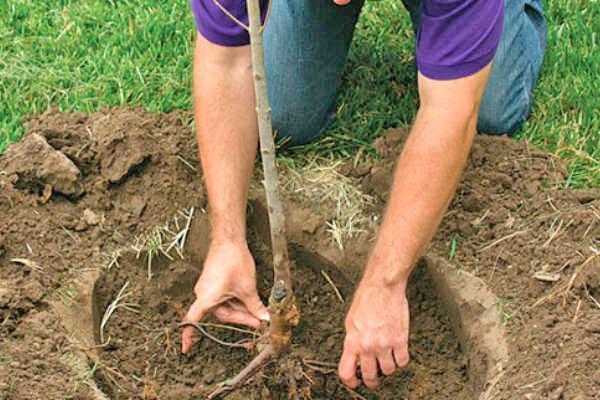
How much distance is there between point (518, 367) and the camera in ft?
7.50

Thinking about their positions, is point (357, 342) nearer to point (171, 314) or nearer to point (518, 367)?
point (518, 367)

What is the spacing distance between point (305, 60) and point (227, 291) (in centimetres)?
115

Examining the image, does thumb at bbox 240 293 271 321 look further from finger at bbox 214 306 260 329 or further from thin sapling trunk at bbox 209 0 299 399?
thin sapling trunk at bbox 209 0 299 399

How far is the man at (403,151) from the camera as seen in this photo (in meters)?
2.27

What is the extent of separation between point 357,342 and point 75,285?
91cm

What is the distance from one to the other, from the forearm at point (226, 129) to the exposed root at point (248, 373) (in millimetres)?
379

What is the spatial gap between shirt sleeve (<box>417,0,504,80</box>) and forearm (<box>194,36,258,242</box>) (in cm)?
62

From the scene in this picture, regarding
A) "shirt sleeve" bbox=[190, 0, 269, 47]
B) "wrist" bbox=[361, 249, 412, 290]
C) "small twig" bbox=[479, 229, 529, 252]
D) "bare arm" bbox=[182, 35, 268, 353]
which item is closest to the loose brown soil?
"small twig" bbox=[479, 229, 529, 252]

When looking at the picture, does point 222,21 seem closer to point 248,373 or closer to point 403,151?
point 403,151

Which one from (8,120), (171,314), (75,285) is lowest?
(171,314)

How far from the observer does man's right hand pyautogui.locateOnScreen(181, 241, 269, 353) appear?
2.42 m

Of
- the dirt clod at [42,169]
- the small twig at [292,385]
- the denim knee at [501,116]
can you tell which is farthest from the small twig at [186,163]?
the denim knee at [501,116]

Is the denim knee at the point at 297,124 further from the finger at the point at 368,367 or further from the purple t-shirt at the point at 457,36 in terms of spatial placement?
the finger at the point at 368,367

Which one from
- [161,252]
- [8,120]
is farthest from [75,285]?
[8,120]
